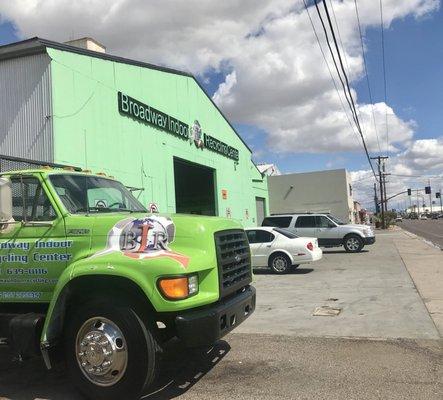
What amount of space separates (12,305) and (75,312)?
112 cm

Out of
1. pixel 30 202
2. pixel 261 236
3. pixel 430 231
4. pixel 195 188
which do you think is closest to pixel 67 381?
pixel 30 202

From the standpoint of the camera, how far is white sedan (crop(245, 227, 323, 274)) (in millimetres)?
17141

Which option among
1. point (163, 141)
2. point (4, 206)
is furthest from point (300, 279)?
point (4, 206)

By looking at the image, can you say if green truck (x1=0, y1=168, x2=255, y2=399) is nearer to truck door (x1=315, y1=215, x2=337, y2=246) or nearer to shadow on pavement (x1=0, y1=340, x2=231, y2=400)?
shadow on pavement (x1=0, y1=340, x2=231, y2=400)

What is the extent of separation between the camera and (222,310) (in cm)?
531

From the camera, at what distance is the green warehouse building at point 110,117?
44.3 feet

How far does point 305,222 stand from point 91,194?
63.7 ft

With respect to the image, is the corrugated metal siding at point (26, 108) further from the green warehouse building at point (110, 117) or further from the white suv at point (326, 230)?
→ the white suv at point (326, 230)

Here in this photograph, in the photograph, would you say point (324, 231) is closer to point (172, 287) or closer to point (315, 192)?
point (172, 287)

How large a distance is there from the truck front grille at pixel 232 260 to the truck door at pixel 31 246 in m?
1.63

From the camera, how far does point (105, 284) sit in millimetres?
5344

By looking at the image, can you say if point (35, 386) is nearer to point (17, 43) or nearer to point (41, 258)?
point (41, 258)

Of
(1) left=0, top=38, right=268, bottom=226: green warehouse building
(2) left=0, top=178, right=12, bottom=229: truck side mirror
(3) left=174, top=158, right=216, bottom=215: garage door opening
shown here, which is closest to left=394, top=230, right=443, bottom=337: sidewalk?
(1) left=0, top=38, right=268, bottom=226: green warehouse building

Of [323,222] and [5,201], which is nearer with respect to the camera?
[5,201]
